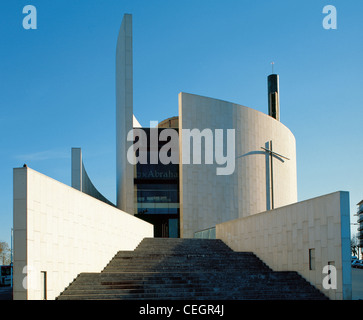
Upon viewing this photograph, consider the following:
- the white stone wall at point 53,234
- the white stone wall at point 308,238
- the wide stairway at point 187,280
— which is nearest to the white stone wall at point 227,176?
the white stone wall at point 308,238

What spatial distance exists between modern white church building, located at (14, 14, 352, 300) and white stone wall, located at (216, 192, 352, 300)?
3 centimetres

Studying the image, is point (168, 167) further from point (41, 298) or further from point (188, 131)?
point (41, 298)

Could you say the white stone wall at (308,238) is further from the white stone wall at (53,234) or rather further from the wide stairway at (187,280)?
the white stone wall at (53,234)

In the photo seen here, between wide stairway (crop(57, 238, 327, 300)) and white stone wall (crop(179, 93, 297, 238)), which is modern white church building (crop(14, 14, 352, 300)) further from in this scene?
wide stairway (crop(57, 238, 327, 300))

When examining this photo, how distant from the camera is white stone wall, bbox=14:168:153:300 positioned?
9.83 meters

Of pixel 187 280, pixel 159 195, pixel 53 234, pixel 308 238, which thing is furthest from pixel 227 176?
pixel 53 234

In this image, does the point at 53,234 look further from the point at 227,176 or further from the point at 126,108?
the point at 227,176

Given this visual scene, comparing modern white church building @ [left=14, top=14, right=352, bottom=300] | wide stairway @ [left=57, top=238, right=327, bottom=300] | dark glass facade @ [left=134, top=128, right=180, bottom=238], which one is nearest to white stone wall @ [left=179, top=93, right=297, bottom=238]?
modern white church building @ [left=14, top=14, right=352, bottom=300]

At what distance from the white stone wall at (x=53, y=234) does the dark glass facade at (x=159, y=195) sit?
11390mm

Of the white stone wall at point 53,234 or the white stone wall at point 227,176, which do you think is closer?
the white stone wall at point 53,234

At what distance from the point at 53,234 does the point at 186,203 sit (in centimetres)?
1566

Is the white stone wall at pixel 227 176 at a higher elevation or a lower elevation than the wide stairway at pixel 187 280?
higher

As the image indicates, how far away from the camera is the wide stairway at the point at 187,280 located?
39.2ft
